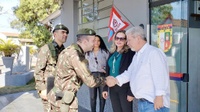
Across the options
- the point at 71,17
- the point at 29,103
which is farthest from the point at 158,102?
the point at 71,17

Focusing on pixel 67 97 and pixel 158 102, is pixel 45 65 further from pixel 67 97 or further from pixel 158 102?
pixel 158 102

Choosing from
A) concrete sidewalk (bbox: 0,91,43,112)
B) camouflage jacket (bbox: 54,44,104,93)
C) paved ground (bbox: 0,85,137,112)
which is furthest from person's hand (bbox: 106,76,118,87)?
concrete sidewalk (bbox: 0,91,43,112)

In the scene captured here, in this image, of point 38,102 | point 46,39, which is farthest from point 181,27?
point 46,39

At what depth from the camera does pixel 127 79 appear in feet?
9.53

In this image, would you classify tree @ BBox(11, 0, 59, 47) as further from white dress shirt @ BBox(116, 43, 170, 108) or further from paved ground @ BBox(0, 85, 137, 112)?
white dress shirt @ BBox(116, 43, 170, 108)

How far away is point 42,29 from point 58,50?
17.5 m

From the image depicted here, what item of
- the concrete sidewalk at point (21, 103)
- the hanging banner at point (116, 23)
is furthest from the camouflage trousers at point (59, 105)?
the concrete sidewalk at point (21, 103)

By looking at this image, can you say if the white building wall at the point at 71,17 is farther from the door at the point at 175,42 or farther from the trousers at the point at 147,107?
the trousers at the point at 147,107

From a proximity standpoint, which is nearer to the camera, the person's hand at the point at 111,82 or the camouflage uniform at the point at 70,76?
the camouflage uniform at the point at 70,76

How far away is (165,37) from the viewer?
3729 millimetres

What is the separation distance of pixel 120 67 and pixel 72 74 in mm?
991

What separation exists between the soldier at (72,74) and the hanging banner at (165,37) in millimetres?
1547

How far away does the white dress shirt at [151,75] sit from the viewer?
2.25m

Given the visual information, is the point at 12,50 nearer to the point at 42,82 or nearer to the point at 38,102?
the point at 38,102
